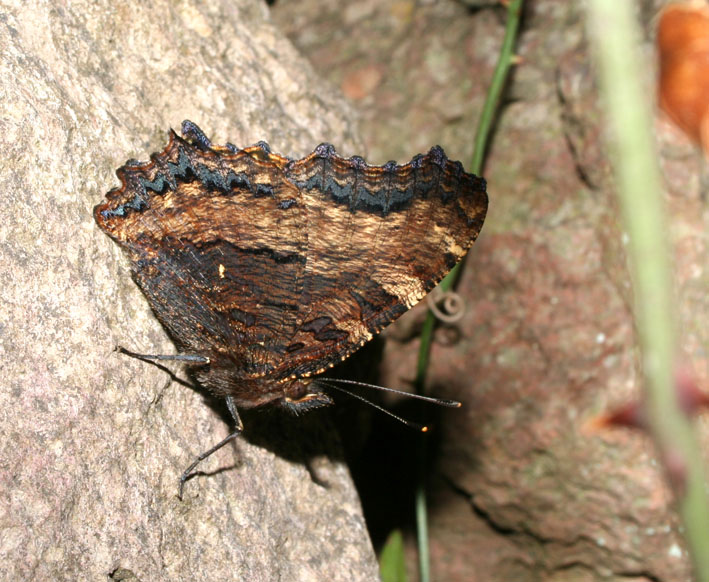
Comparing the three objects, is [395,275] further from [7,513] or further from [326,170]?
[7,513]

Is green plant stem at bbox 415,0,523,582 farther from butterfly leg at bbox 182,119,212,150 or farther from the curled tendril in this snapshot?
butterfly leg at bbox 182,119,212,150

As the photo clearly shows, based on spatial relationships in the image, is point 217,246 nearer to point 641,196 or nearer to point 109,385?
point 109,385

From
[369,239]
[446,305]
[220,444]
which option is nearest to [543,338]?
[446,305]

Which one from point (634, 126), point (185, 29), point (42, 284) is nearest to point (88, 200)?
point (42, 284)

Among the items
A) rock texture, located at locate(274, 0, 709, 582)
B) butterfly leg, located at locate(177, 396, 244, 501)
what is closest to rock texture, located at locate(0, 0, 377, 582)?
butterfly leg, located at locate(177, 396, 244, 501)

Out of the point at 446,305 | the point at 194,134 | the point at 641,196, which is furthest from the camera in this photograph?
the point at 446,305

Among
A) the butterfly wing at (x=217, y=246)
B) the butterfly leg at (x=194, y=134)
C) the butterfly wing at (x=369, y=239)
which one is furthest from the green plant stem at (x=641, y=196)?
the butterfly leg at (x=194, y=134)

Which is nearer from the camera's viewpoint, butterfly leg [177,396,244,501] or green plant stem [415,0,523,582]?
butterfly leg [177,396,244,501]
